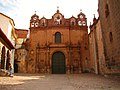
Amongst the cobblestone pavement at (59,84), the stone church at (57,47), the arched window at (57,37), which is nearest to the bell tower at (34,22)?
the stone church at (57,47)

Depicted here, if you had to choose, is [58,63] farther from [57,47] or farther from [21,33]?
[21,33]

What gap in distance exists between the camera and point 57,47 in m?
24.6

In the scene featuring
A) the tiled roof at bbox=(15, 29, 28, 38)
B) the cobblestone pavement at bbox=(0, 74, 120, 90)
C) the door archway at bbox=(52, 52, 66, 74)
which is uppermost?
the tiled roof at bbox=(15, 29, 28, 38)

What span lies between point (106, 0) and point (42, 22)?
1462 cm

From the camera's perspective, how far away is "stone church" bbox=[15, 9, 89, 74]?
79.2 feet

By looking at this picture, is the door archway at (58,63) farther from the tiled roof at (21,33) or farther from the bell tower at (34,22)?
the tiled roof at (21,33)

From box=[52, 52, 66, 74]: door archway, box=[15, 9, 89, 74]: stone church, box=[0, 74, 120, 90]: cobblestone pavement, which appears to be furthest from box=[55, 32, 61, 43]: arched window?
box=[0, 74, 120, 90]: cobblestone pavement

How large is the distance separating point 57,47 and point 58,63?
2.43 m

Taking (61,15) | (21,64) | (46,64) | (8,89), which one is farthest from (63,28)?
(8,89)

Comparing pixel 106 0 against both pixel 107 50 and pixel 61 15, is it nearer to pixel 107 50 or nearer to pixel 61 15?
pixel 107 50

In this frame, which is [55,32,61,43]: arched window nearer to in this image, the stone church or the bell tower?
the stone church

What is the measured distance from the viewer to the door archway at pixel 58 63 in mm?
23984

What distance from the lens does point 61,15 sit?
1028 inches

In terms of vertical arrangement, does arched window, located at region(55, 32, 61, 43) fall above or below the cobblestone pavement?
above
